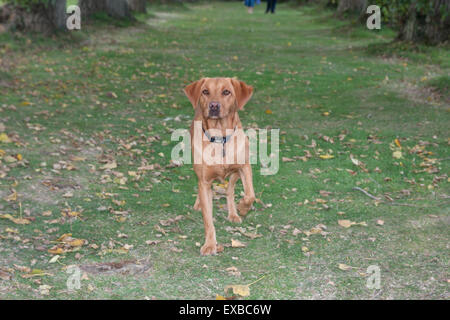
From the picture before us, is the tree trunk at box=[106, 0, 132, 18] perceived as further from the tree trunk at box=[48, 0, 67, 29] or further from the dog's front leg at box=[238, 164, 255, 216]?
the dog's front leg at box=[238, 164, 255, 216]

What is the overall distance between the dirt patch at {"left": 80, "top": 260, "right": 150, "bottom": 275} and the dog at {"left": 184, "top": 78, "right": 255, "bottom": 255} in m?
0.64

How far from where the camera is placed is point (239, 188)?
805 cm

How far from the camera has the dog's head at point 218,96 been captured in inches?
228

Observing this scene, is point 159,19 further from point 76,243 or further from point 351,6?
point 76,243

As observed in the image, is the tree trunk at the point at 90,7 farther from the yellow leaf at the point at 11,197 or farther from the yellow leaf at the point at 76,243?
the yellow leaf at the point at 76,243

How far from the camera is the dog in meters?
5.82

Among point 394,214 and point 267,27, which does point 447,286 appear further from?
point 267,27

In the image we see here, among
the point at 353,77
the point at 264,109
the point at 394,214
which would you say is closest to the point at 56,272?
the point at 394,214

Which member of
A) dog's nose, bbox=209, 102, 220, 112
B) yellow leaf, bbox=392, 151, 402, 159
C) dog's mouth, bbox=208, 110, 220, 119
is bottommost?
yellow leaf, bbox=392, 151, 402, 159

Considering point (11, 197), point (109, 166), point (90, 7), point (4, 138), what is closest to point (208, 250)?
point (11, 197)

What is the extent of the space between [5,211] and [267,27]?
26.3 m

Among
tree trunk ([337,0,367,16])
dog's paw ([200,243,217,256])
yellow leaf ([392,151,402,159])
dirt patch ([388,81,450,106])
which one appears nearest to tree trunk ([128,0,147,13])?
tree trunk ([337,0,367,16])

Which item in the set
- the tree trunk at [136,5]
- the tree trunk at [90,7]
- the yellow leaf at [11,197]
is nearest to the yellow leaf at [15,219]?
the yellow leaf at [11,197]

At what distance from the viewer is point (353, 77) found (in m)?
15.8
